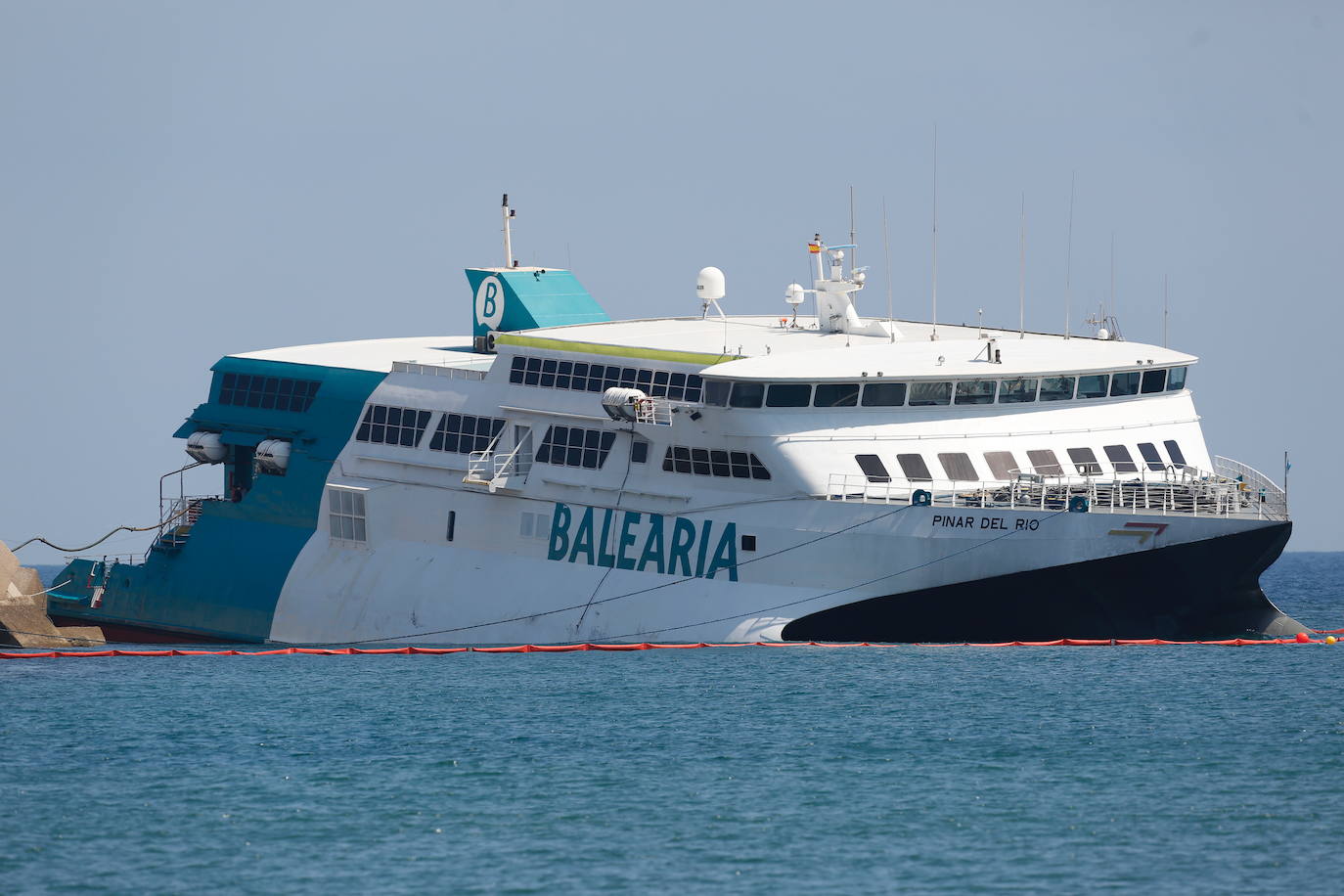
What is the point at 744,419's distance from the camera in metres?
44.6

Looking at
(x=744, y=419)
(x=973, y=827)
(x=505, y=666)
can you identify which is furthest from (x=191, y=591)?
(x=973, y=827)

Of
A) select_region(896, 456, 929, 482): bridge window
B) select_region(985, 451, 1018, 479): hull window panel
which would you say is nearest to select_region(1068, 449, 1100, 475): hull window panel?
select_region(985, 451, 1018, 479): hull window panel

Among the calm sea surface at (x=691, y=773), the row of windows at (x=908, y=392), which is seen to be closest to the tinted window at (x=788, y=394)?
the row of windows at (x=908, y=392)

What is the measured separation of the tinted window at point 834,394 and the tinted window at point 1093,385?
5.57 m

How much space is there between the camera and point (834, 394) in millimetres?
44594

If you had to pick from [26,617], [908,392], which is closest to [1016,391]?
[908,392]

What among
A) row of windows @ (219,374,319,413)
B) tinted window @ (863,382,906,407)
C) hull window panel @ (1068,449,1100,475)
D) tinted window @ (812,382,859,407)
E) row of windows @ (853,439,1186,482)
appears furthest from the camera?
row of windows @ (219,374,319,413)

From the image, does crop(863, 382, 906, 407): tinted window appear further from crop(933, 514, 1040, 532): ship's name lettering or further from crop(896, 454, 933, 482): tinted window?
crop(933, 514, 1040, 532): ship's name lettering

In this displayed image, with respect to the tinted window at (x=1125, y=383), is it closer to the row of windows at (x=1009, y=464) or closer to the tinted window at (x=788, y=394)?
the row of windows at (x=1009, y=464)

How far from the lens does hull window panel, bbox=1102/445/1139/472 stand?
46469mm

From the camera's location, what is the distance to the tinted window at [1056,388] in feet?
151

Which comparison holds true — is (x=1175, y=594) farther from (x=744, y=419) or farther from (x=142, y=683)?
(x=142, y=683)

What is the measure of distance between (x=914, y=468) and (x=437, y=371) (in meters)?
12.9

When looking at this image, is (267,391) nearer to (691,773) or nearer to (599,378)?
(599,378)
